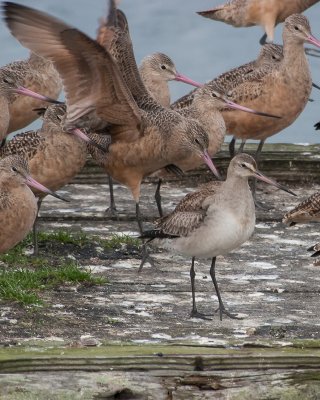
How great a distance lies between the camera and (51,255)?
1088 centimetres

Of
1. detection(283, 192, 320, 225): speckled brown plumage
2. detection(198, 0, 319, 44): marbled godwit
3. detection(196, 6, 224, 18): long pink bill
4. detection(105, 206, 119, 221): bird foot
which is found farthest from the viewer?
detection(196, 6, 224, 18): long pink bill

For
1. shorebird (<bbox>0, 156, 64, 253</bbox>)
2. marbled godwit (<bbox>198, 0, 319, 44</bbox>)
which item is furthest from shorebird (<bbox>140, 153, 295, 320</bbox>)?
marbled godwit (<bbox>198, 0, 319, 44</bbox>)

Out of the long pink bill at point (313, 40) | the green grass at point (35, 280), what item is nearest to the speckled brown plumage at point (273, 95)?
the long pink bill at point (313, 40)

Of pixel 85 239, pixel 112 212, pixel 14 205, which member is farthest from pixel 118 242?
pixel 14 205

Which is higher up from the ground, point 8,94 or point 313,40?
point 313,40

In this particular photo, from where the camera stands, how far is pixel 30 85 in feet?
45.8

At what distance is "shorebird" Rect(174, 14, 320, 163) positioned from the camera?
44.2 feet

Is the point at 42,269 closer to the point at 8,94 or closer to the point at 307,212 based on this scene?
the point at 307,212

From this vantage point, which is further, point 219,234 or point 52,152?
point 52,152

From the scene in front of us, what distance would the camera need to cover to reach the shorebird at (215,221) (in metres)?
8.88

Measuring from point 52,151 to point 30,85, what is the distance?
269 centimetres

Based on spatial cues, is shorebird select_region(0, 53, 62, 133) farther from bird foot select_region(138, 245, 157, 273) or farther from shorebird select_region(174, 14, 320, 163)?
bird foot select_region(138, 245, 157, 273)

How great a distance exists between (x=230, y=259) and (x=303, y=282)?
972mm

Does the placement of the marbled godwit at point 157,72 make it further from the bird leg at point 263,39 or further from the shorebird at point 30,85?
the bird leg at point 263,39
